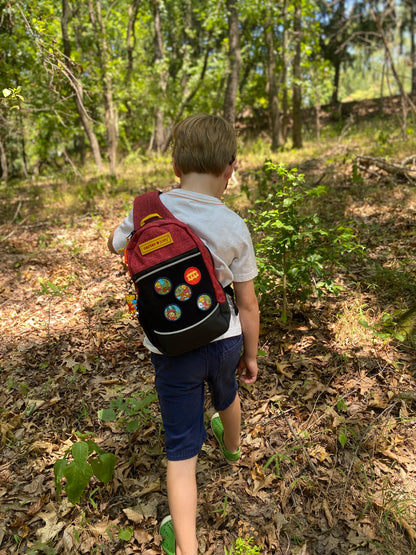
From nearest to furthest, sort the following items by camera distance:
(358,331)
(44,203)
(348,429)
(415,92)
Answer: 1. (348,429)
2. (358,331)
3. (44,203)
4. (415,92)

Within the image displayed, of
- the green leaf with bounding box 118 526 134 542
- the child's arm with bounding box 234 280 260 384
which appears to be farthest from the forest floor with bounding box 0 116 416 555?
the child's arm with bounding box 234 280 260 384

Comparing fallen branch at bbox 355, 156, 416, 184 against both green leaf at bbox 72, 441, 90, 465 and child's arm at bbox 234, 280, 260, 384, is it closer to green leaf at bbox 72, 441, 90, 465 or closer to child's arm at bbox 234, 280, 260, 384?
child's arm at bbox 234, 280, 260, 384

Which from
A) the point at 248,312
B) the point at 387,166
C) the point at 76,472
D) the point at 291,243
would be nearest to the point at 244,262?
the point at 248,312

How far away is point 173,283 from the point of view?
1.44 meters

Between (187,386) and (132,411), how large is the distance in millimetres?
1051

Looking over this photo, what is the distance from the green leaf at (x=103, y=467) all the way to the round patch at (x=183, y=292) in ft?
3.94

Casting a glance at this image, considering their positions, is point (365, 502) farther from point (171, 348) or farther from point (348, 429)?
point (171, 348)

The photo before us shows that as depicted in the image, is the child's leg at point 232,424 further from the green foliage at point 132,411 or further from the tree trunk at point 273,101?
the tree trunk at point 273,101

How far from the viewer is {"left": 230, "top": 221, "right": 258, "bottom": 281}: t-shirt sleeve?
5.33 ft

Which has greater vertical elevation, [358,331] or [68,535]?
[358,331]

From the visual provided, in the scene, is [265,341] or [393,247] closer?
[265,341]

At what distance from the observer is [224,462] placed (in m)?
2.34

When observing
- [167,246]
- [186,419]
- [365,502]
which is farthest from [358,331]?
[167,246]

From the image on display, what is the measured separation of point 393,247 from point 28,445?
4.02 meters
